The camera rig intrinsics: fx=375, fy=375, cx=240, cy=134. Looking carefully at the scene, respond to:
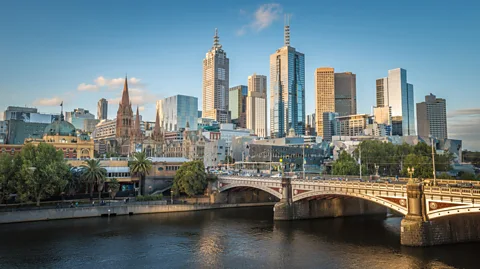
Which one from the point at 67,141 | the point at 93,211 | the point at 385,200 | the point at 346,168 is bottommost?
the point at 93,211

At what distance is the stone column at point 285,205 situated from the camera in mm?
82625

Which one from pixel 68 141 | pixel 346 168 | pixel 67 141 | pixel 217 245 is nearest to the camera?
pixel 217 245

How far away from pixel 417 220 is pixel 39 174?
75.7m

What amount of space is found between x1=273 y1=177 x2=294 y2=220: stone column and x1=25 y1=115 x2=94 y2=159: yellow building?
88350 mm

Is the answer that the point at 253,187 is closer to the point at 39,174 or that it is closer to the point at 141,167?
the point at 141,167

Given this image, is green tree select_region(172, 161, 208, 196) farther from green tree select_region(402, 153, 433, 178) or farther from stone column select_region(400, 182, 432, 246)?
stone column select_region(400, 182, 432, 246)

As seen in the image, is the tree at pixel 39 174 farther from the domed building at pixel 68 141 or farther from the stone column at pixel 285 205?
the domed building at pixel 68 141

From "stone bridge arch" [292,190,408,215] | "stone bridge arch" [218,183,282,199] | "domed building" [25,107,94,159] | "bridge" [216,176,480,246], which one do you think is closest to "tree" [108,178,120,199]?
"stone bridge arch" [218,183,282,199]

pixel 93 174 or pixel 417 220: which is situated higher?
pixel 93 174

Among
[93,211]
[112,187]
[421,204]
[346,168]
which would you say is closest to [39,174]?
[93,211]

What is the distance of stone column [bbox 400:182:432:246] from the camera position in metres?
54.6

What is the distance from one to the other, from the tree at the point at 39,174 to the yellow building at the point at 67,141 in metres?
55.9

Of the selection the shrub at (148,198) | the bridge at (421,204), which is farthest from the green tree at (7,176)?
the bridge at (421,204)

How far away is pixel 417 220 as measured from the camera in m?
54.8
